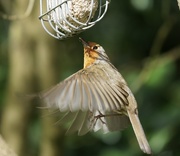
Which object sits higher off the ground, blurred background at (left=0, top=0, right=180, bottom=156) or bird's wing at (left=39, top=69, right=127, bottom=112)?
bird's wing at (left=39, top=69, right=127, bottom=112)

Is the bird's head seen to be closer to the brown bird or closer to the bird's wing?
the brown bird

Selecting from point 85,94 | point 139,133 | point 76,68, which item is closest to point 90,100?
point 85,94

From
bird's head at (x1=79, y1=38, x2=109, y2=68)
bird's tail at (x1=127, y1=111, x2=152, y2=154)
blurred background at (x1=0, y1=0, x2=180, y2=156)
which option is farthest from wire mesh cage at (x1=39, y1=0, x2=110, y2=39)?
blurred background at (x1=0, y1=0, x2=180, y2=156)

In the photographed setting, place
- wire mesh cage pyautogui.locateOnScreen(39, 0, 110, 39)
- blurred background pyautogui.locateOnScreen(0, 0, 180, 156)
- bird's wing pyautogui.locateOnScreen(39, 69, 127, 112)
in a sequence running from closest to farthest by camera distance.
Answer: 1. bird's wing pyautogui.locateOnScreen(39, 69, 127, 112)
2. wire mesh cage pyautogui.locateOnScreen(39, 0, 110, 39)
3. blurred background pyautogui.locateOnScreen(0, 0, 180, 156)

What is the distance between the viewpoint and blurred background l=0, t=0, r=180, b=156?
506 cm

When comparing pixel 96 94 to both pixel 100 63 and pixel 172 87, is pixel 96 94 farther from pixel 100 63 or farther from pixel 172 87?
pixel 172 87

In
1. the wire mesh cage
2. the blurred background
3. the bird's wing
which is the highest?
the wire mesh cage

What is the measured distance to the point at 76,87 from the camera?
3.08 meters

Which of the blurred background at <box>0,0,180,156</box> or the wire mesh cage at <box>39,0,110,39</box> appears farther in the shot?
the blurred background at <box>0,0,180,156</box>

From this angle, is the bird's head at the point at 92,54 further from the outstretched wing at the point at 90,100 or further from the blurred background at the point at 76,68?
the blurred background at the point at 76,68

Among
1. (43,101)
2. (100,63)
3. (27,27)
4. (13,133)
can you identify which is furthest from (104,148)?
(43,101)

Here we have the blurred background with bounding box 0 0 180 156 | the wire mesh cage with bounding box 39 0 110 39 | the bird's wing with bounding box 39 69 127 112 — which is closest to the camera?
the bird's wing with bounding box 39 69 127 112

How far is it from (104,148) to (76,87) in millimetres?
2315

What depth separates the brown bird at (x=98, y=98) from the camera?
9.92 feet
